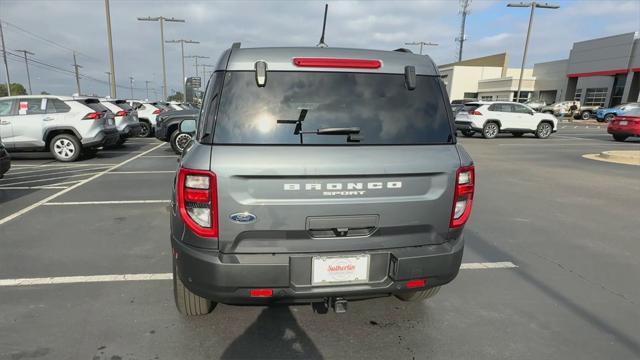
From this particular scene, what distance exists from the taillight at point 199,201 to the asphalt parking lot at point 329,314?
3.13ft

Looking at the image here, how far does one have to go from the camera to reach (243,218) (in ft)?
7.36

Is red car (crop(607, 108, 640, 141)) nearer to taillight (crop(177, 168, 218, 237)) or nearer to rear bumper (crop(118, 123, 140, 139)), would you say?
rear bumper (crop(118, 123, 140, 139))

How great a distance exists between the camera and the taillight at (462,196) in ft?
8.33

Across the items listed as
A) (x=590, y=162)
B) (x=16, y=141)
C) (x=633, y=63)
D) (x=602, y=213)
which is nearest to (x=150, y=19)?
(x=16, y=141)

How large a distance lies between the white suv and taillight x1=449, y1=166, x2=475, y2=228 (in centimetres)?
1687

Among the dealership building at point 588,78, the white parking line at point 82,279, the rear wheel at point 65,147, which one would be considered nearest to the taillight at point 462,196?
the white parking line at point 82,279

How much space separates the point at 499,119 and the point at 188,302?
60.1 feet

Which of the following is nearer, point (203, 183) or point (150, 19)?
point (203, 183)

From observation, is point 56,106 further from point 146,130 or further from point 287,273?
point 287,273

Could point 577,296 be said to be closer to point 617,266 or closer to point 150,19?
point 617,266

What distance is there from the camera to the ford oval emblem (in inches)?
88.1

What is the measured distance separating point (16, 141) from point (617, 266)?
12604 mm

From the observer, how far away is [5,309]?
3125 mm

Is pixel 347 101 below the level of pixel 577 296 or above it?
above
